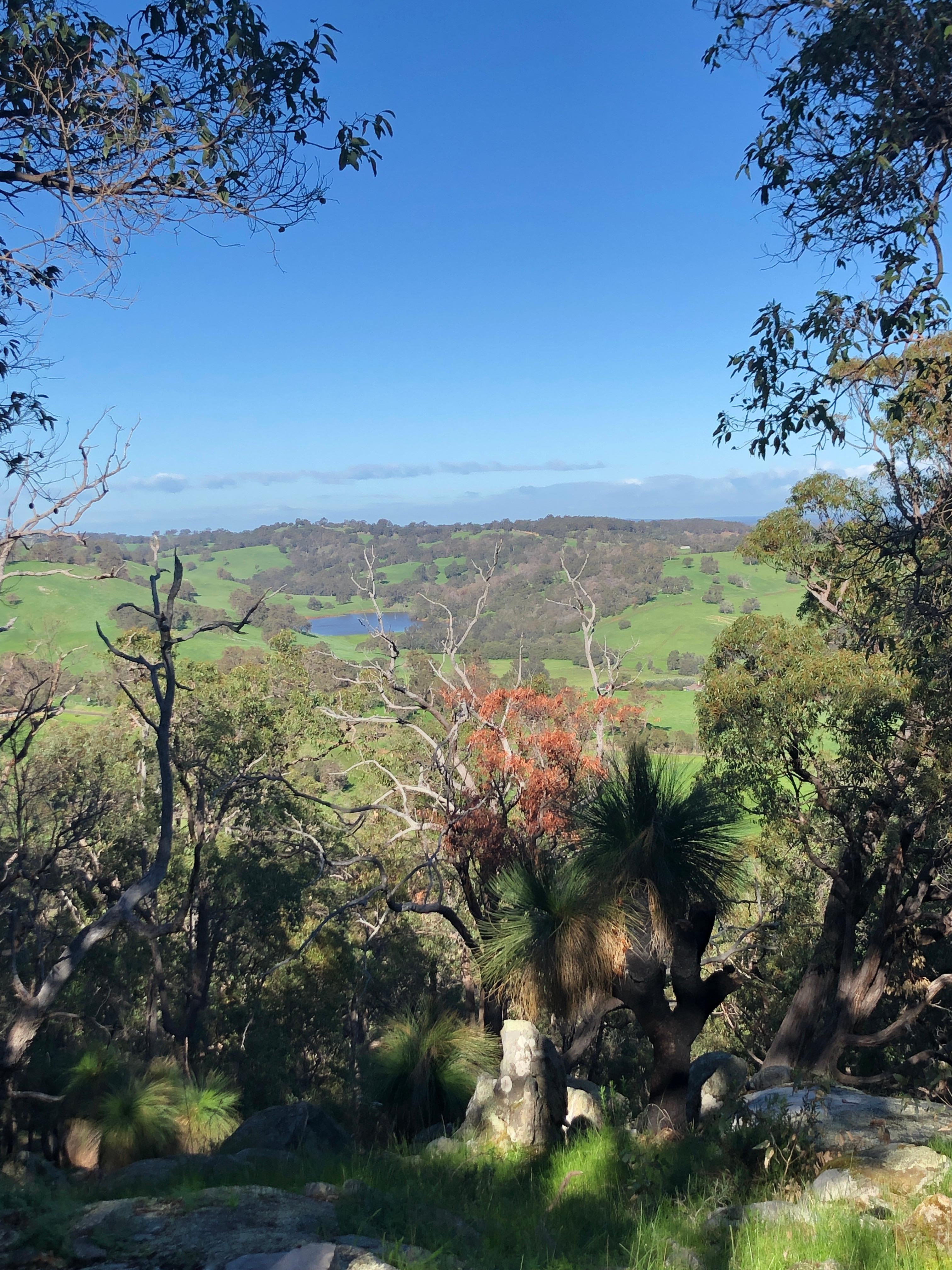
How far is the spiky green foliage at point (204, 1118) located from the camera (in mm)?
8641

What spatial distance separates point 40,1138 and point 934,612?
1428 cm

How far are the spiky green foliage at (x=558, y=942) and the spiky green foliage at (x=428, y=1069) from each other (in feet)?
5.82

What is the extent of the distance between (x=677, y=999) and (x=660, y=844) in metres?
1.43

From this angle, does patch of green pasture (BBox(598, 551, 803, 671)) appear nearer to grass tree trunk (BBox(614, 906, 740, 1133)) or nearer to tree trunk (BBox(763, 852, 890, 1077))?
tree trunk (BBox(763, 852, 890, 1077))

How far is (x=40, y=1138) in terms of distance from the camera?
40.2ft

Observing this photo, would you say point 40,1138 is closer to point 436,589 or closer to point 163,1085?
point 163,1085

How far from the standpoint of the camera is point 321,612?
93.7m

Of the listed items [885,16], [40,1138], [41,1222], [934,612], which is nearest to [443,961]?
[40,1138]

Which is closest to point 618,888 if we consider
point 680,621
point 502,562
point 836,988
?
point 836,988

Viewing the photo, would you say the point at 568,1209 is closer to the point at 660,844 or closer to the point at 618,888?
the point at 618,888

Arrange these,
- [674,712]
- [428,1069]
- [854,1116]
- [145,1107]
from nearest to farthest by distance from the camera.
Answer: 1. [854,1116]
2. [428,1069]
3. [145,1107]
4. [674,712]

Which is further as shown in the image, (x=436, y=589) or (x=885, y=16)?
(x=436, y=589)

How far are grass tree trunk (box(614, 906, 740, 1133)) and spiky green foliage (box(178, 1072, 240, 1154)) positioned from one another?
489cm

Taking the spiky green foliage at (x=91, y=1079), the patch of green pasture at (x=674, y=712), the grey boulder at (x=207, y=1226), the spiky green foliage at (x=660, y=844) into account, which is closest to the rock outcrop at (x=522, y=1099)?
the spiky green foliage at (x=660, y=844)
